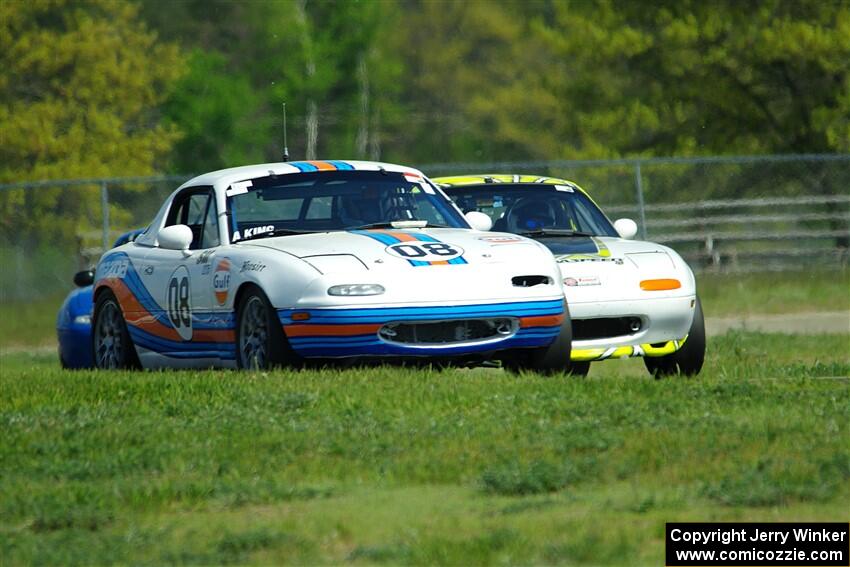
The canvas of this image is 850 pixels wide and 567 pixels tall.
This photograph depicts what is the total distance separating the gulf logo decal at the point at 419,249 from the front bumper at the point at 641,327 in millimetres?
1243

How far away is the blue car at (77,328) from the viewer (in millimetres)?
14836

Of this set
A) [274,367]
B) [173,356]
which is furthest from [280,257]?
[173,356]

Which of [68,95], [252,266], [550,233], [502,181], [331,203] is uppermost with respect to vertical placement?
[68,95]

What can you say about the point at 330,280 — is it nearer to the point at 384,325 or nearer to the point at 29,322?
the point at 384,325

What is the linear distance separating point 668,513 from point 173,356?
6343 millimetres

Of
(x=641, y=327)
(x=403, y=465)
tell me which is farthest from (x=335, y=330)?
(x=403, y=465)

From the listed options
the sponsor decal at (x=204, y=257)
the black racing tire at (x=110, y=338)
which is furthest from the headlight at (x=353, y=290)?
the black racing tire at (x=110, y=338)

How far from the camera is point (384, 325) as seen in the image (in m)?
10.0

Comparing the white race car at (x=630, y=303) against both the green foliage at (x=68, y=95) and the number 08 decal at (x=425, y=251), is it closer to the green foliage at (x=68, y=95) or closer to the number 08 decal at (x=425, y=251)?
the number 08 decal at (x=425, y=251)

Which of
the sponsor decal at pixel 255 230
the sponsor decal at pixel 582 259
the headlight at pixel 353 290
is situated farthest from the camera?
the sponsor decal at pixel 582 259

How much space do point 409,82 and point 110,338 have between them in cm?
5987

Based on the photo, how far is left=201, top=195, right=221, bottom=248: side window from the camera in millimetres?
11480

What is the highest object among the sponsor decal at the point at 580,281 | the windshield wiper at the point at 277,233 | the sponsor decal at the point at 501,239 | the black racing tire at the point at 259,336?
the windshield wiper at the point at 277,233

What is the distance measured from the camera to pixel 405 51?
70.6m
